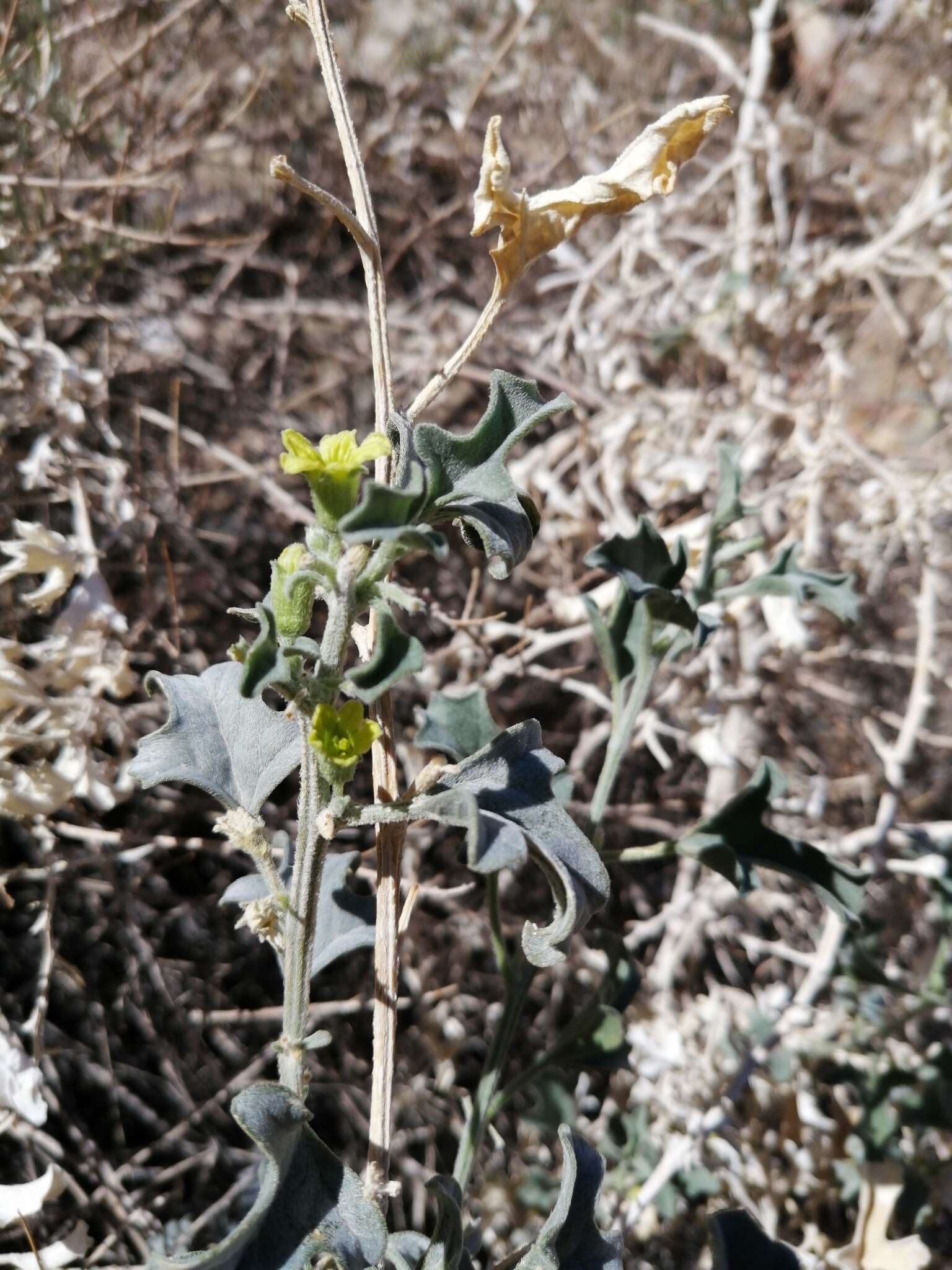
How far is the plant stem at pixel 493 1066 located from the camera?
0.92 meters

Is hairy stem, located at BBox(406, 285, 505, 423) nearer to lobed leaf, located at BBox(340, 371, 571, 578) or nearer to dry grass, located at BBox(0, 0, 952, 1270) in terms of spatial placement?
lobed leaf, located at BBox(340, 371, 571, 578)

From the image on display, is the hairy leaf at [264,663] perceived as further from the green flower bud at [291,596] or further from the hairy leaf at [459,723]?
the hairy leaf at [459,723]

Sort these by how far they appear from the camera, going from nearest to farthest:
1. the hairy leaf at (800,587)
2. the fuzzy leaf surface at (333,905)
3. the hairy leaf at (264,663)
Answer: the hairy leaf at (264,663) < the fuzzy leaf surface at (333,905) < the hairy leaf at (800,587)

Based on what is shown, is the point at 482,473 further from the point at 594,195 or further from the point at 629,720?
the point at 629,720

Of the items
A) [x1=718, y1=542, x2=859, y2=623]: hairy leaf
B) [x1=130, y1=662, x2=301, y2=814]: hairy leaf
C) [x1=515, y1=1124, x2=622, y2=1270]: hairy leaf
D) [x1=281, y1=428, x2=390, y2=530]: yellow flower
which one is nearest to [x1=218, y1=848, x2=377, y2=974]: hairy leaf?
[x1=130, y1=662, x2=301, y2=814]: hairy leaf

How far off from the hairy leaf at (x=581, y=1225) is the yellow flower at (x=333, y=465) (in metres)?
0.46

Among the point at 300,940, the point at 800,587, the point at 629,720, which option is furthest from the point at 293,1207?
the point at 800,587

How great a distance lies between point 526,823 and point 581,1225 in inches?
12.4

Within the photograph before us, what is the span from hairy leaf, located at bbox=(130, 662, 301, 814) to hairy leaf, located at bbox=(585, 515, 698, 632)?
318mm

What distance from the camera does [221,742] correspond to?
0.80m

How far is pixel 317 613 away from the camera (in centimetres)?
163

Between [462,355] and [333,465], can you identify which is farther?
[462,355]

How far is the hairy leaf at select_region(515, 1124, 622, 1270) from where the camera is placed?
2.36 feet

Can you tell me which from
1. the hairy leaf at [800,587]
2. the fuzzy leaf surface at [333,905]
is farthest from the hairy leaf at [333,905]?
the hairy leaf at [800,587]
